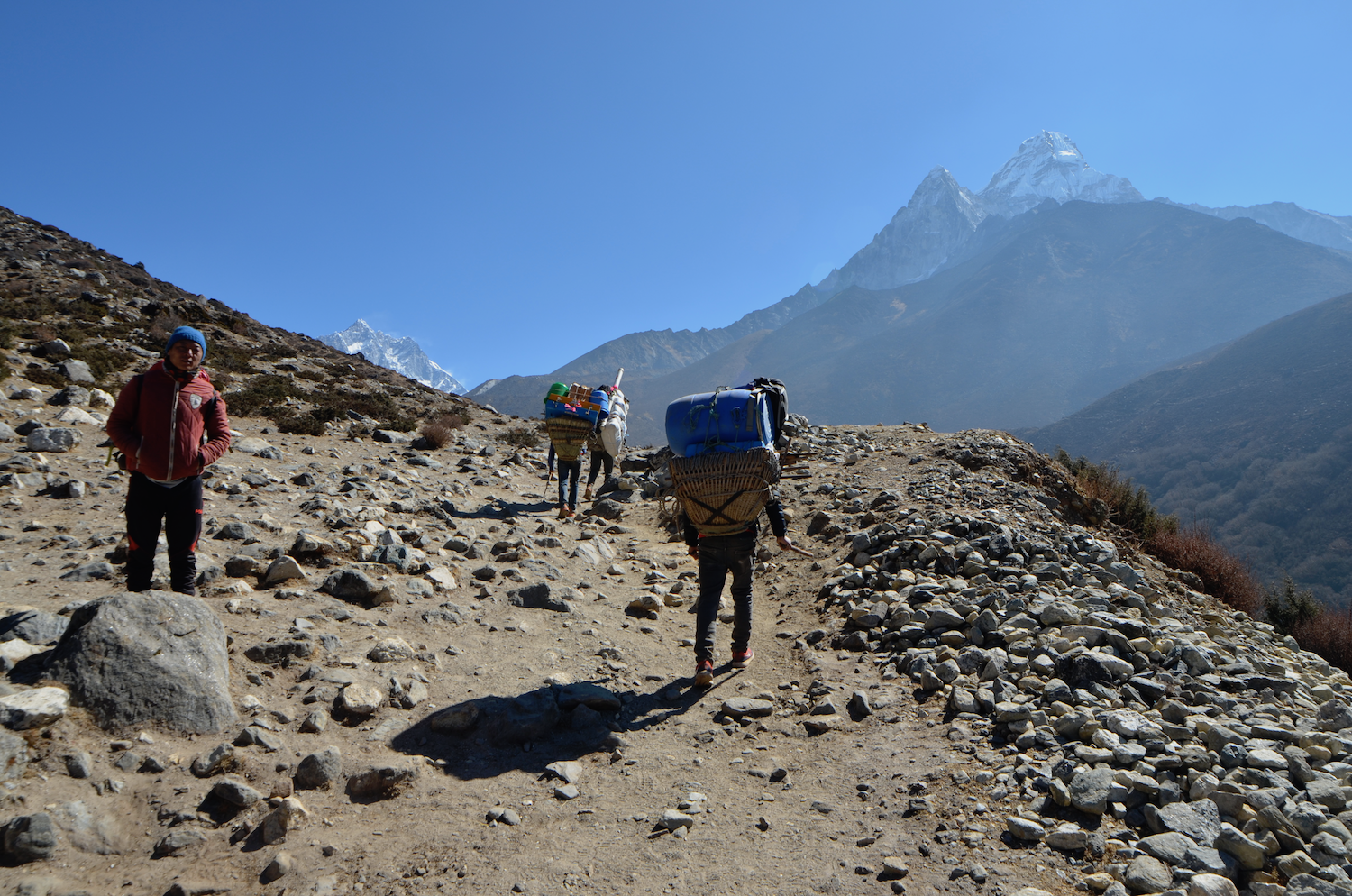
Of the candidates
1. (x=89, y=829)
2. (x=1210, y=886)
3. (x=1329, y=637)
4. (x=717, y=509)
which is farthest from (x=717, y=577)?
(x=1329, y=637)

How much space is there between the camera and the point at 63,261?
28.5 meters

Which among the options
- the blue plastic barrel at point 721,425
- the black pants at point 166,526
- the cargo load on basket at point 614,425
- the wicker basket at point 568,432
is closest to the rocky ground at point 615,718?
the black pants at point 166,526

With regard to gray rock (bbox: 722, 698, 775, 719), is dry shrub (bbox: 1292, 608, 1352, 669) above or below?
below

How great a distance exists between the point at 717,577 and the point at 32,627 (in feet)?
14.7

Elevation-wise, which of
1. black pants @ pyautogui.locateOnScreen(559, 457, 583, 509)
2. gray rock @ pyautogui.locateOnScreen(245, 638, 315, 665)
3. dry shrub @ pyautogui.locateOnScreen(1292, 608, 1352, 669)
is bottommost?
dry shrub @ pyautogui.locateOnScreen(1292, 608, 1352, 669)

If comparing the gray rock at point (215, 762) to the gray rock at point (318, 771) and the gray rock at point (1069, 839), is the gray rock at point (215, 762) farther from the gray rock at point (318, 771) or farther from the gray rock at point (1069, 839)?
the gray rock at point (1069, 839)

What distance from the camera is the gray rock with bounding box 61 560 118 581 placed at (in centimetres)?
505

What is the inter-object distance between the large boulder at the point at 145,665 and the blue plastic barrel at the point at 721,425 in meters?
3.35

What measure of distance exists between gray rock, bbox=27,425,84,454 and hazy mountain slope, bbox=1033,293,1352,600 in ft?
223

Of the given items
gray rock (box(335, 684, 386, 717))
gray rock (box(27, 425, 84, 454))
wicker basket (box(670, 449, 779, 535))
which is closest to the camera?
gray rock (box(335, 684, 386, 717))

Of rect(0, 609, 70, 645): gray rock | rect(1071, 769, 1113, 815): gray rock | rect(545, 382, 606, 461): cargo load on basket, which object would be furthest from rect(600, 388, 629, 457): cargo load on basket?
rect(1071, 769, 1113, 815): gray rock

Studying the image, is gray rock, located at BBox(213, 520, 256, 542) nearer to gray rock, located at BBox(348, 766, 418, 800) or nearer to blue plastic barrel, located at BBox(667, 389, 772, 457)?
gray rock, located at BBox(348, 766, 418, 800)

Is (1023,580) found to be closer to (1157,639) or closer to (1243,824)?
(1157,639)

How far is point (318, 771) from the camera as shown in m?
3.40
